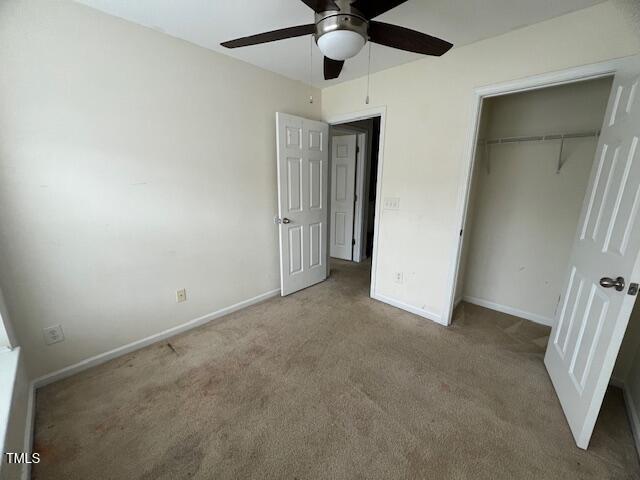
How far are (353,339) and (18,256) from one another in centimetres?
229

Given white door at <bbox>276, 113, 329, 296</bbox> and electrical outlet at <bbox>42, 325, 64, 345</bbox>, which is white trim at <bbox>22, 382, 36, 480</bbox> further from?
white door at <bbox>276, 113, 329, 296</bbox>

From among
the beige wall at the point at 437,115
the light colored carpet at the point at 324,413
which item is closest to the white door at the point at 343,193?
the beige wall at the point at 437,115

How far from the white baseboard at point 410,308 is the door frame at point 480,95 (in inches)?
3.2

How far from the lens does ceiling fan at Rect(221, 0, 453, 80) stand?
43.6 inches

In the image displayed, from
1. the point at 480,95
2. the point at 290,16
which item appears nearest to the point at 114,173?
the point at 290,16

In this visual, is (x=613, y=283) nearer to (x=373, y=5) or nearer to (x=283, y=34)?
(x=373, y=5)

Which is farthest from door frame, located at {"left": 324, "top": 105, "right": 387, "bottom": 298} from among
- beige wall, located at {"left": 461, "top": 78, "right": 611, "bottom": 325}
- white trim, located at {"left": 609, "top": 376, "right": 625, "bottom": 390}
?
white trim, located at {"left": 609, "top": 376, "right": 625, "bottom": 390}

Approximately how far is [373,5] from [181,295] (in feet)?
7.70

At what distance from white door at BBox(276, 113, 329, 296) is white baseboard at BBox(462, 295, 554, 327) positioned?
1821 mm

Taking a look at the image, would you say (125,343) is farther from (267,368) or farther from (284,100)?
(284,100)

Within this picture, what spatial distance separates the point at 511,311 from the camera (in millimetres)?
2654

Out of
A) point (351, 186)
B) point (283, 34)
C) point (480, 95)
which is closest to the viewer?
point (283, 34)

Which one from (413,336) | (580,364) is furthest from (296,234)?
(580,364)

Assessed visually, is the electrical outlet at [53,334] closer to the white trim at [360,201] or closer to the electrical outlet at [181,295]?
the electrical outlet at [181,295]
